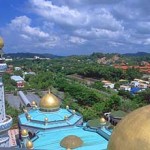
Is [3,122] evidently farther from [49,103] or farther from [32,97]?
[32,97]

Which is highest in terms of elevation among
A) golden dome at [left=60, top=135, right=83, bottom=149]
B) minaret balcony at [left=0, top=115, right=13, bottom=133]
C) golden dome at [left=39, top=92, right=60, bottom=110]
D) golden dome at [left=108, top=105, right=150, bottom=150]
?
golden dome at [left=108, top=105, right=150, bottom=150]

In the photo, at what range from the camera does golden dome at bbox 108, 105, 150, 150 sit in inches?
189

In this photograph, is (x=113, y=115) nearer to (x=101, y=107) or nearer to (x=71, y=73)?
(x=101, y=107)

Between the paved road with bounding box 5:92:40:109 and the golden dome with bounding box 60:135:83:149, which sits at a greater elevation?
the golden dome with bounding box 60:135:83:149

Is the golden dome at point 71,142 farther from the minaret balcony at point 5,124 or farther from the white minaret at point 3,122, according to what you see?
the minaret balcony at point 5,124

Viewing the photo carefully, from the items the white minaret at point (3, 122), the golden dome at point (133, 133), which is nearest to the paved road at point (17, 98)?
the white minaret at point (3, 122)

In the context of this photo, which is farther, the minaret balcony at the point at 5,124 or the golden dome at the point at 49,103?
the golden dome at the point at 49,103

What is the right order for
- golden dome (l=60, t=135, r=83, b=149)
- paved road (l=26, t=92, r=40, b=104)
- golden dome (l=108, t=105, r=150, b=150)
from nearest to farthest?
golden dome (l=108, t=105, r=150, b=150) < golden dome (l=60, t=135, r=83, b=149) < paved road (l=26, t=92, r=40, b=104)

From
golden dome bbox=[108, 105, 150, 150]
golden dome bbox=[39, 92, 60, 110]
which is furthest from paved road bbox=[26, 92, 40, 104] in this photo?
golden dome bbox=[108, 105, 150, 150]

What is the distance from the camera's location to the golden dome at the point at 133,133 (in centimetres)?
480

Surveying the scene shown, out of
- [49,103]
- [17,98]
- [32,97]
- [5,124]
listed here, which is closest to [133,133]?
[5,124]

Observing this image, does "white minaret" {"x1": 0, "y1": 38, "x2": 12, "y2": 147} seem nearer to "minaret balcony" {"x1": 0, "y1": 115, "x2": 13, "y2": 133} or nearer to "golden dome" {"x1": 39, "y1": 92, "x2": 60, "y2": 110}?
"minaret balcony" {"x1": 0, "y1": 115, "x2": 13, "y2": 133}

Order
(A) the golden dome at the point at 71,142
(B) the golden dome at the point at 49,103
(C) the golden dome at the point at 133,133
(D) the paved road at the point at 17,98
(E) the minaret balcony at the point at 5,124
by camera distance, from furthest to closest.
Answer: (D) the paved road at the point at 17,98 → (B) the golden dome at the point at 49,103 → (A) the golden dome at the point at 71,142 → (E) the minaret balcony at the point at 5,124 → (C) the golden dome at the point at 133,133

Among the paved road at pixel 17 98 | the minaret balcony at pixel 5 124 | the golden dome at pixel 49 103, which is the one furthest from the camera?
the paved road at pixel 17 98
